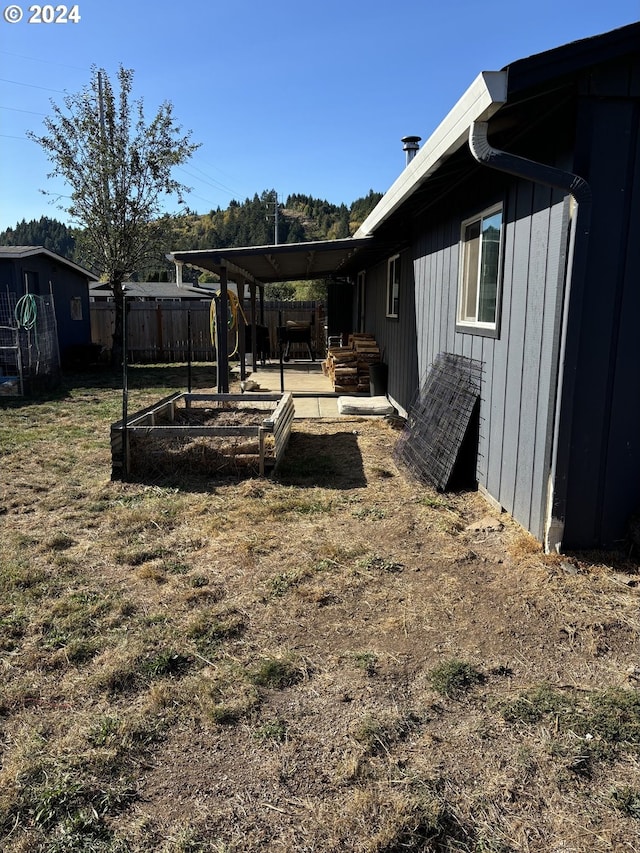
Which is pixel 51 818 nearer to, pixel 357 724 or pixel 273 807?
pixel 273 807

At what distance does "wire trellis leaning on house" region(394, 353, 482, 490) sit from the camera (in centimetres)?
500

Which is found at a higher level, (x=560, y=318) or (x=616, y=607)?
(x=560, y=318)

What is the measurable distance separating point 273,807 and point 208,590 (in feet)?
5.11

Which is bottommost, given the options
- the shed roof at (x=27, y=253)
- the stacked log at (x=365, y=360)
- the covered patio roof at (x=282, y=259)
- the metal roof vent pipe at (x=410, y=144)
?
the stacked log at (x=365, y=360)

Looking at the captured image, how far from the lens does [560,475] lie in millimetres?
3574

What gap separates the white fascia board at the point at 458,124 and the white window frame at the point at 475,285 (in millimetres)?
571

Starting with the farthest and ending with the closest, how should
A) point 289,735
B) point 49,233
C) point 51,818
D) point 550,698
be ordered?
point 49,233, point 550,698, point 289,735, point 51,818

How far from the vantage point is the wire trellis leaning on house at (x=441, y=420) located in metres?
5.00

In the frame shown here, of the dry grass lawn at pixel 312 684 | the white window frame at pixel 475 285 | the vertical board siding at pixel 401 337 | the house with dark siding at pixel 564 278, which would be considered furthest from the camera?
the vertical board siding at pixel 401 337

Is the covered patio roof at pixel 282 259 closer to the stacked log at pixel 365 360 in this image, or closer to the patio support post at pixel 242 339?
the patio support post at pixel 242 339

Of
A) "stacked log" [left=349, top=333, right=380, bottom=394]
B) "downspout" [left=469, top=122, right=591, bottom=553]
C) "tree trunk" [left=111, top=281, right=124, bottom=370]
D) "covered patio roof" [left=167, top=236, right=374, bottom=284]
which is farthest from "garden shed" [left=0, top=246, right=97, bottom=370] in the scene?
"downspout" [left=469, top=122, right=591, bottom=553]

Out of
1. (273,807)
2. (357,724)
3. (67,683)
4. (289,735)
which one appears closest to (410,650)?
(357,724)

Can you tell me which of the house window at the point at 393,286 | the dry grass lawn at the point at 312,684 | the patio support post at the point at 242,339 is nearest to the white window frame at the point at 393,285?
the house window at the point at 393,286

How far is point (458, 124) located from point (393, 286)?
606cm
